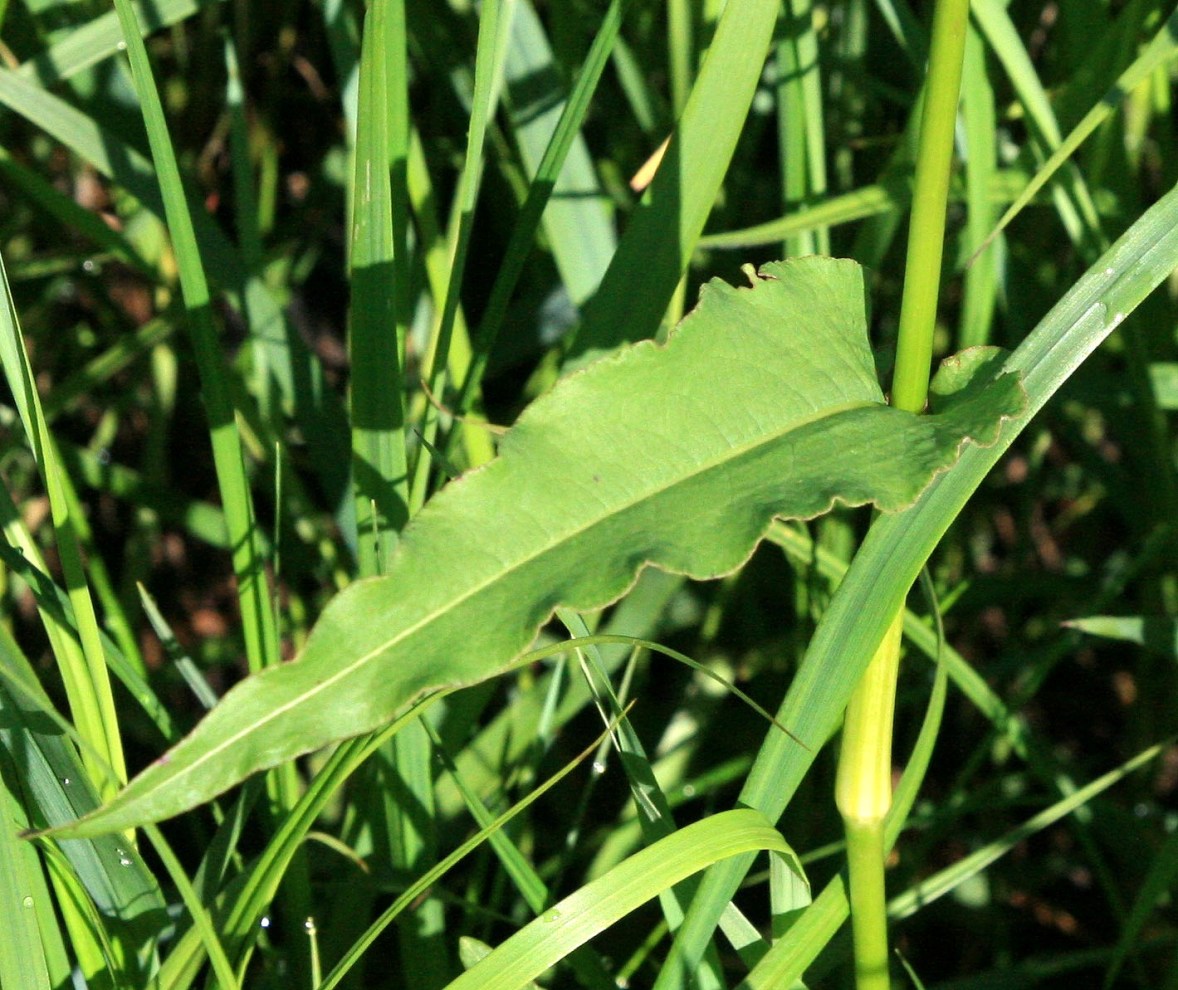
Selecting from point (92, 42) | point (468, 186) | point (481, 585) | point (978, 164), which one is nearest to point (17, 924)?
point (481, 585)

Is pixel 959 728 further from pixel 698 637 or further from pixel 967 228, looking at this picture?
pixel 967 228

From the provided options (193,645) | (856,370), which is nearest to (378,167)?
(856,370)

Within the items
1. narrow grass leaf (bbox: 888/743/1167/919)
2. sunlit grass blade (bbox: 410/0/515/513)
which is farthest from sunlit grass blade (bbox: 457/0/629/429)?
narrow grass leaf (bbox: 888/743/1167/919)

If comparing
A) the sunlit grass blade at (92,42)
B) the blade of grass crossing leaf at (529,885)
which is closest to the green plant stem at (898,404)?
the blade of grass crossing leaf at (529,885)

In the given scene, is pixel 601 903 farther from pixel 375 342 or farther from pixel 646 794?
pixel 375 342

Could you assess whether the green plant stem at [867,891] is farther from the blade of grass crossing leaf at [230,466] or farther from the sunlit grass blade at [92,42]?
the sunlit grass blade at [92,42]
